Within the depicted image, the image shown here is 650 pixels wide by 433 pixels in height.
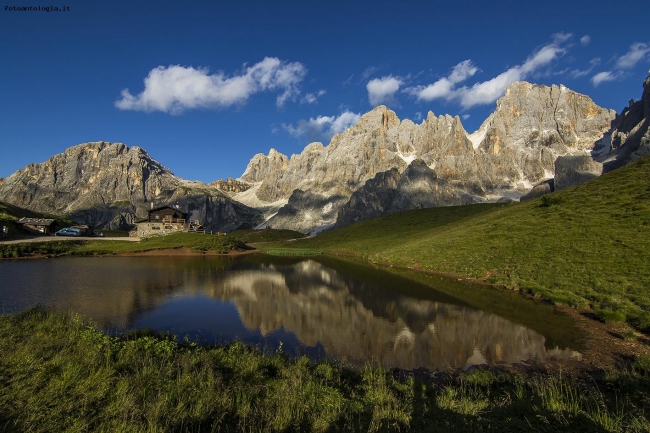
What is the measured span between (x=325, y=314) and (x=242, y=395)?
18789 millimetres

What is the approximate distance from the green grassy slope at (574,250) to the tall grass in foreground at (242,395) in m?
18.7

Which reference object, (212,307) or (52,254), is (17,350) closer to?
(212,307)

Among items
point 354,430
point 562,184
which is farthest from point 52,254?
point 562,184

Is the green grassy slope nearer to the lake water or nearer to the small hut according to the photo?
the lake water

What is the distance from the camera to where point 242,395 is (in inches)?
424

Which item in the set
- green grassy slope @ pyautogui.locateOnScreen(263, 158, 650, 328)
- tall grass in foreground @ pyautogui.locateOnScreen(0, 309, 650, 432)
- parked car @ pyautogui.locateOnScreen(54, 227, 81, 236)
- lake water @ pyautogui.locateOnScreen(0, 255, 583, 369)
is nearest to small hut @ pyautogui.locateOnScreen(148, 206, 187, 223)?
parked car @ pyautogui.locateOnScreen(54, 227, 81, 236)

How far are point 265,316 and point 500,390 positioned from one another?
18.8 metres

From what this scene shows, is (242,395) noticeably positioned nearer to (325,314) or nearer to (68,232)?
(325,314)

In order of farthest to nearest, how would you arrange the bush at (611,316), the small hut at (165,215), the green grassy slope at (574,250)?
the small hut at (165,215) → the green grassy slope at (574,250) → the bush at (611,316)

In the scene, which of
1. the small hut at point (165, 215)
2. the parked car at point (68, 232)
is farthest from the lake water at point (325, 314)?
the small hut at point (165, 215)

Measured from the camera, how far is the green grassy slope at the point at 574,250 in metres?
30.5

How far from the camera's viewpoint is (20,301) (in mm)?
24656

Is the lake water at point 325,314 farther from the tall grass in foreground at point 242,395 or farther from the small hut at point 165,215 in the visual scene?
the small hut at point 165,215

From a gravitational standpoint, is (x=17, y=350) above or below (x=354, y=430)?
above
